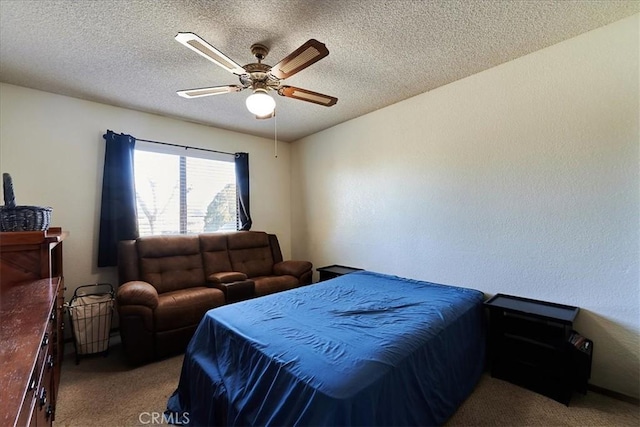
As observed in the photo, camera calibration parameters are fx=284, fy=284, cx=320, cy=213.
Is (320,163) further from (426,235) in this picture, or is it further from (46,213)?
(46,213)

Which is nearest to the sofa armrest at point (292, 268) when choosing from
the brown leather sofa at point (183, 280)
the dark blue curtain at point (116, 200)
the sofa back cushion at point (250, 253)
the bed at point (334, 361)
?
the brown leather sofa at point (183, 280)

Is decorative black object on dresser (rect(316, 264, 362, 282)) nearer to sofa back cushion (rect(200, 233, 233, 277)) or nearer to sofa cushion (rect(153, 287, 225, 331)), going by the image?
sofa back cushion (rect(200, 233, 233, 277))

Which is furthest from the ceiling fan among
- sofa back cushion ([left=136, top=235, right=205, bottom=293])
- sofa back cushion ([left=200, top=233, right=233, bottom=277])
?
sofa back cushion ([left=200, top=233, right=233, bottom=277])

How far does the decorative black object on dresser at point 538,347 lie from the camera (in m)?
1.90

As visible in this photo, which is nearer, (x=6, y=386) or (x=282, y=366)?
(x=6, y=386)

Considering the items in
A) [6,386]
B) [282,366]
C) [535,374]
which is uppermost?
[6,386]

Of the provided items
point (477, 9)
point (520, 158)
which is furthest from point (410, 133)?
point (477, 9)

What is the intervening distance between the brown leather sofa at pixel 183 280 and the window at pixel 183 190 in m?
0.34

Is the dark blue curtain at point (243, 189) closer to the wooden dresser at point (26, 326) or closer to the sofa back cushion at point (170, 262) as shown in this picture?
the sofa back cushion at point (170, 262)

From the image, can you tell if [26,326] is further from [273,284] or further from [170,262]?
[273,284]

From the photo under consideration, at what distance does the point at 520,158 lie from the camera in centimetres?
233

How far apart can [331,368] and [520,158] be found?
2.23 m

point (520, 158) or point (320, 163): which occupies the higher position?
point (320, 163)

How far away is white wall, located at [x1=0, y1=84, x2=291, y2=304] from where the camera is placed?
2.64 meters
